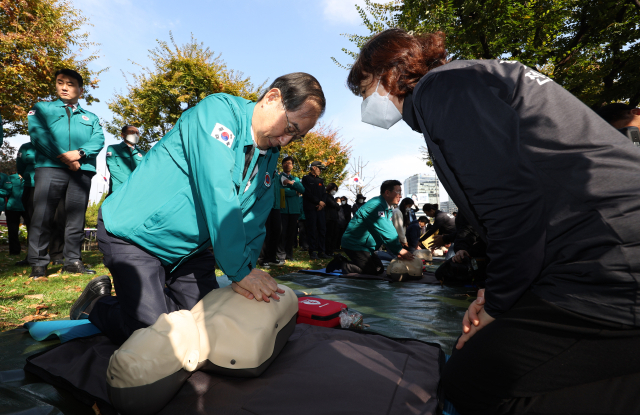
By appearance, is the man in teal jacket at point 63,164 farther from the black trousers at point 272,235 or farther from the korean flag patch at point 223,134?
the korean flag patch at point 223,134

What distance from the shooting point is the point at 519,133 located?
1087 millimetres

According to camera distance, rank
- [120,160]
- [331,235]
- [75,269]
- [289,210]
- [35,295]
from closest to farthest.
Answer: [35,295] < [75,269] < [120,160] < [289,210] < [331,235]

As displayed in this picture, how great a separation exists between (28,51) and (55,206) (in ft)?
40.5

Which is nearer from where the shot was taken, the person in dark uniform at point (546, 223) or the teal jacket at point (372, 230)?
the person in dark uniform at point (546, 223)

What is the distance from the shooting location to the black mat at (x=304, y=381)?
4.96 ft

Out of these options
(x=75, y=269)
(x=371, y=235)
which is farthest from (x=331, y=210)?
(x=75, y=269)

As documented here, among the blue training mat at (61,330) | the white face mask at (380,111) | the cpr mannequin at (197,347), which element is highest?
the white face mask at (380,111)

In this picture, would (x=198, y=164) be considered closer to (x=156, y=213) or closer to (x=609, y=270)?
(x=156, y=213)

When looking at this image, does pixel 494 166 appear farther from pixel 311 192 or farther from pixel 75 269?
pixel 311 192

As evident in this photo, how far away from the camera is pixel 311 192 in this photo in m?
8.63

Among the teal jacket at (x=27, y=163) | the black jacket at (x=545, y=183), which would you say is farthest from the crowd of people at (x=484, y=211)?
the teal jacket at (x=27, y=163)

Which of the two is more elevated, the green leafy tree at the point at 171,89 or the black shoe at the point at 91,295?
the green leafy tree at the point at 171,89

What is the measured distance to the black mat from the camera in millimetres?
1511

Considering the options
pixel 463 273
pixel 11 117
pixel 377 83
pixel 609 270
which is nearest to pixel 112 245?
pixel 377 83
